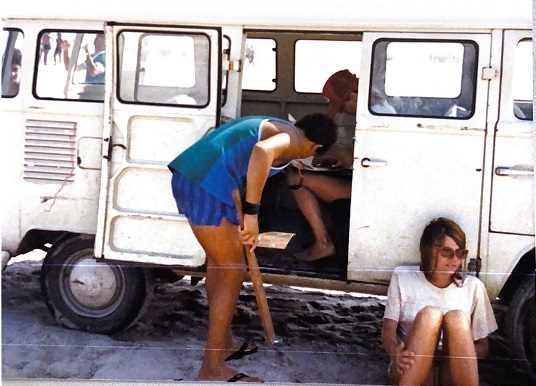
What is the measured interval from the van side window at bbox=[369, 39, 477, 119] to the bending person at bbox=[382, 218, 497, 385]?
0.55m

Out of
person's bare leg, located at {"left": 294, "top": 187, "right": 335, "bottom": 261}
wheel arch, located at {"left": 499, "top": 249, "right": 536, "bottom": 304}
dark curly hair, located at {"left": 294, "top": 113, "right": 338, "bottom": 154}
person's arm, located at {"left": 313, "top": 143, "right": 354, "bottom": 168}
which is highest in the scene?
dark curly hair, located at {"left": 294, "top": 113, "right": 338, "bottom": 154}

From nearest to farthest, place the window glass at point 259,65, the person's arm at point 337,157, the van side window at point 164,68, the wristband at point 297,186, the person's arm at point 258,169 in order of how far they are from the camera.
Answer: the person's arm at point 258,169
the van side window at point 164,68
the person's arm at point 337,157
the wristband at point 297,186
the window glass at point 259,65

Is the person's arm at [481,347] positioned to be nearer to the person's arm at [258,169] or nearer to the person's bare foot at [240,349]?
the person's bare foot at [240,349]

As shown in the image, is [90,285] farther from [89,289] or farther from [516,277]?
[516,277]

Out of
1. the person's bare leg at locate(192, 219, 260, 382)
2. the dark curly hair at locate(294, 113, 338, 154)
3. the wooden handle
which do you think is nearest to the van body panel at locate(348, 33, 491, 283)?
the dark curly hair at locate(294, 113, 338, 154)

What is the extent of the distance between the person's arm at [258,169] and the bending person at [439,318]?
744 millimetres

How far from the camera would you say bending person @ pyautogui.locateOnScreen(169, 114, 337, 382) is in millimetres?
3260

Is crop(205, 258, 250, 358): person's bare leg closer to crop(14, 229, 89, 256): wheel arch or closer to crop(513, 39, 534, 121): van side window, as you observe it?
crop(14, 229, 89, 256): wheel arch

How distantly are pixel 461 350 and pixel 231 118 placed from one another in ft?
5.07

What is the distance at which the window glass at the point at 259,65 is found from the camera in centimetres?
385

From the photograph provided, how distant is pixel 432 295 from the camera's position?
3.32 metres

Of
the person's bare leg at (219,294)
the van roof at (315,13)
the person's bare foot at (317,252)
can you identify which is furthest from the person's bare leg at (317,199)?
the van roof at (315,13)

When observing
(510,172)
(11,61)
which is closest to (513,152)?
(510,172)

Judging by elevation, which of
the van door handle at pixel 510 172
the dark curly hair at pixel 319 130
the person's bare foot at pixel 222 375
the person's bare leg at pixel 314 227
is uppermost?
the dark curly hair at pixel 319 130
